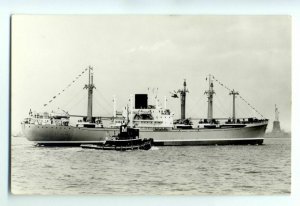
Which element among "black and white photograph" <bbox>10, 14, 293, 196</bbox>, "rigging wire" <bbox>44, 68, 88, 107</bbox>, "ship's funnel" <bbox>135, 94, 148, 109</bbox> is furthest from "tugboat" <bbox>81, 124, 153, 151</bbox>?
"rigging wire" <bbox>44, 68, 88, 107</bbox>

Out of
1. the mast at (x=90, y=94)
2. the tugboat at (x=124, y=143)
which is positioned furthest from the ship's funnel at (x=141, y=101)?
the mast at (x=90, y=94)

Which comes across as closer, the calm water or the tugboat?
the calm water

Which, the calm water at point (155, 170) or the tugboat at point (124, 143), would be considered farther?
the tugboat at point (124, 143)

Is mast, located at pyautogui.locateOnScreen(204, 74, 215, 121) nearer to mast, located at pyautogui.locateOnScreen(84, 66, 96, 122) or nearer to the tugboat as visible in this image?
the tugboat

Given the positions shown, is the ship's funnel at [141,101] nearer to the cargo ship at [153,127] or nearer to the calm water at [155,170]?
the cargo ship at [153,127]

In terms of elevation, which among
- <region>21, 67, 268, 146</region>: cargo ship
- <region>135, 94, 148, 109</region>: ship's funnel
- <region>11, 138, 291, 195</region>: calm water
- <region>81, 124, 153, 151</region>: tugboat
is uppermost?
<region>135, 94, 148, 109</region>: ship's funnel

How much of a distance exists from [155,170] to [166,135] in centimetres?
25

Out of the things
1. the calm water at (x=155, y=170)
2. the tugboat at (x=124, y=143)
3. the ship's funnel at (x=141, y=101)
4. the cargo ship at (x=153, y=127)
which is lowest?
the calm water at (x=155, y=170)

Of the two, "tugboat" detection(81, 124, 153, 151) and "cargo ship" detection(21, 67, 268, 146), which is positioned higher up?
Answer: "cargo ship" detection(21, 67, 268, 146)

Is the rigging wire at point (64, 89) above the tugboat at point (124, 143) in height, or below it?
above

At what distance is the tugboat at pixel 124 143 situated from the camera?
10.8 feet

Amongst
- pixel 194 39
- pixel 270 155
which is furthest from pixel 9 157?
pixel 270 155

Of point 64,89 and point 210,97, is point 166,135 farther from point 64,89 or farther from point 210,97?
point 64,89

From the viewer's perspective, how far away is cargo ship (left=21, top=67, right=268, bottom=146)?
3.26 metres
